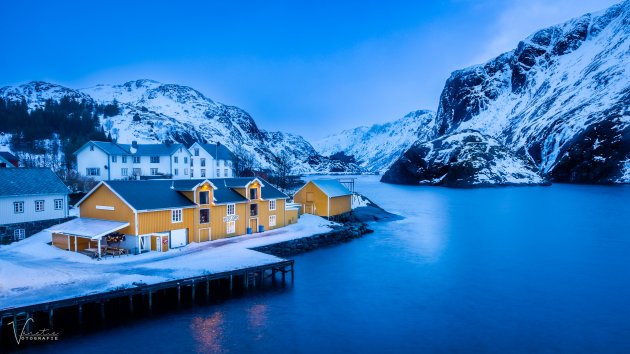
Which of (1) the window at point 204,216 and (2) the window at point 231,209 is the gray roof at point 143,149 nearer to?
(2) the window at point 231,209

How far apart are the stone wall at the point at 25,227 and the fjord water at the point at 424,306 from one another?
18422 millimetres

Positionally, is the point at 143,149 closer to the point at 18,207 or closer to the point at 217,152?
the point at 217,152

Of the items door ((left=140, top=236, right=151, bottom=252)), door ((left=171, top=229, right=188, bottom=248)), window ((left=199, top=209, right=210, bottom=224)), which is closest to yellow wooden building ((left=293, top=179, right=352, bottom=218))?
window ((left=199, top=209, right=210, bottom=224))

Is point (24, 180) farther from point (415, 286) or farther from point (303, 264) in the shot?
A: point (415, 286)

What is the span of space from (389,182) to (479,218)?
126 m

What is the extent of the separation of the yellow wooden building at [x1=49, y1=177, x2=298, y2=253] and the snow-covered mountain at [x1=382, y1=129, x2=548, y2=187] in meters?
124

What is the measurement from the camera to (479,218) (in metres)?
71.1

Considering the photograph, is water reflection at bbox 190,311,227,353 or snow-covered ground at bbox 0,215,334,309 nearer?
water reflection at bbox 190,311,227,353

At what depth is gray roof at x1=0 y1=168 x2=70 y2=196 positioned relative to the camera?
3499cm

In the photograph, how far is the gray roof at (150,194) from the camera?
3341 cm

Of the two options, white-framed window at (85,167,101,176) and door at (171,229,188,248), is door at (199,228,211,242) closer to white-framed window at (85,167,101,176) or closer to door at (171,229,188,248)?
door at (171,229,188,248)

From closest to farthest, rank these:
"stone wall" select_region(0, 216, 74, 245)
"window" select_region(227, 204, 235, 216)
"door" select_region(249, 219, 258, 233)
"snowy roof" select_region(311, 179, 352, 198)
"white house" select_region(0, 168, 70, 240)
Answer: "stone wall" select_region(0, 216, 74, 245), "white house" select_region(0, 168, 70, 240), "window" select_region(227, 204, 235, 216), "door" select_region(249, 219, 258, 233), "snowy roof" select_region(311, 179, 352, 198)

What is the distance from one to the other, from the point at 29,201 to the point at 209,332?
2326cm

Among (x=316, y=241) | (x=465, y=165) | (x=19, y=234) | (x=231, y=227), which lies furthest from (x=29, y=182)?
(x=465, y=165)
